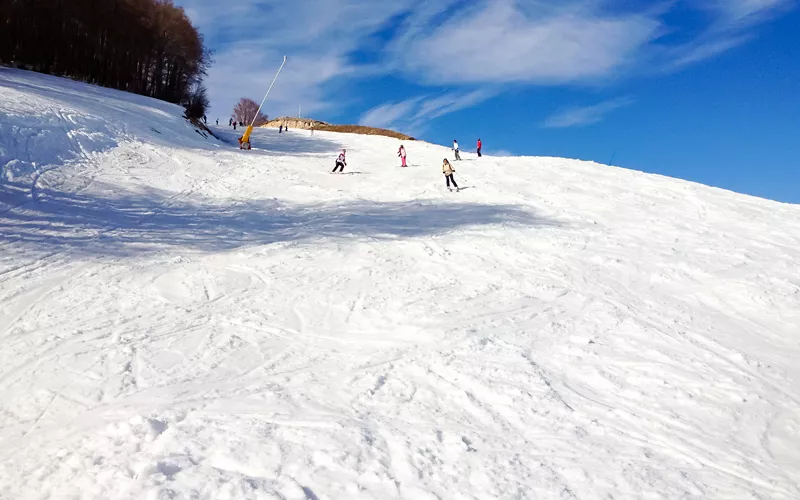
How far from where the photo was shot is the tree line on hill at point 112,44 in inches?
1294

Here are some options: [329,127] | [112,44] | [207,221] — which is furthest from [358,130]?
[207,221]

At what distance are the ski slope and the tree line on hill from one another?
24913 mm

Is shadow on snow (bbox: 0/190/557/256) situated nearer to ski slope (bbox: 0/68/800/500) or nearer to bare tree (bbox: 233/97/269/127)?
ski slope (bbox: 0/68/800/500)

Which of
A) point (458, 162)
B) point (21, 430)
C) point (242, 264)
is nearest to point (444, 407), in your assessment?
point (21, 430)

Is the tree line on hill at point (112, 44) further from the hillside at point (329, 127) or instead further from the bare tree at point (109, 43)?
the hillside at point (329, 127)

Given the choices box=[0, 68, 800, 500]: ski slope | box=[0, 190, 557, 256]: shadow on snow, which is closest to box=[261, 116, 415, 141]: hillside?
box=[0, 190, 557, 256]: shadow on snow

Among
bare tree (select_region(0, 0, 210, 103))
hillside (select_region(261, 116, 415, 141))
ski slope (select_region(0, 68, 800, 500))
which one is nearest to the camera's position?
ski slope (select_region(0, 68, 800, 500))

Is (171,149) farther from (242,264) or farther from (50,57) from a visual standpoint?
(50,57)

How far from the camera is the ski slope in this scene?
3717 mm

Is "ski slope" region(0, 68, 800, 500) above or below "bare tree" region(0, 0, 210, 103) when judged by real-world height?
below

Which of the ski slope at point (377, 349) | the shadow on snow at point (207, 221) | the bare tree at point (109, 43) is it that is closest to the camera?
the ski slope at point (377, 349)

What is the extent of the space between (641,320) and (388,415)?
4.79m

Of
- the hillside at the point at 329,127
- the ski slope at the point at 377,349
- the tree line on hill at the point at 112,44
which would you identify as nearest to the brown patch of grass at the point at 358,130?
the hillside at the point at 329,127

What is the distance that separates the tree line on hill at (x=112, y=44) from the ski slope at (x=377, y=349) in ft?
81.7
